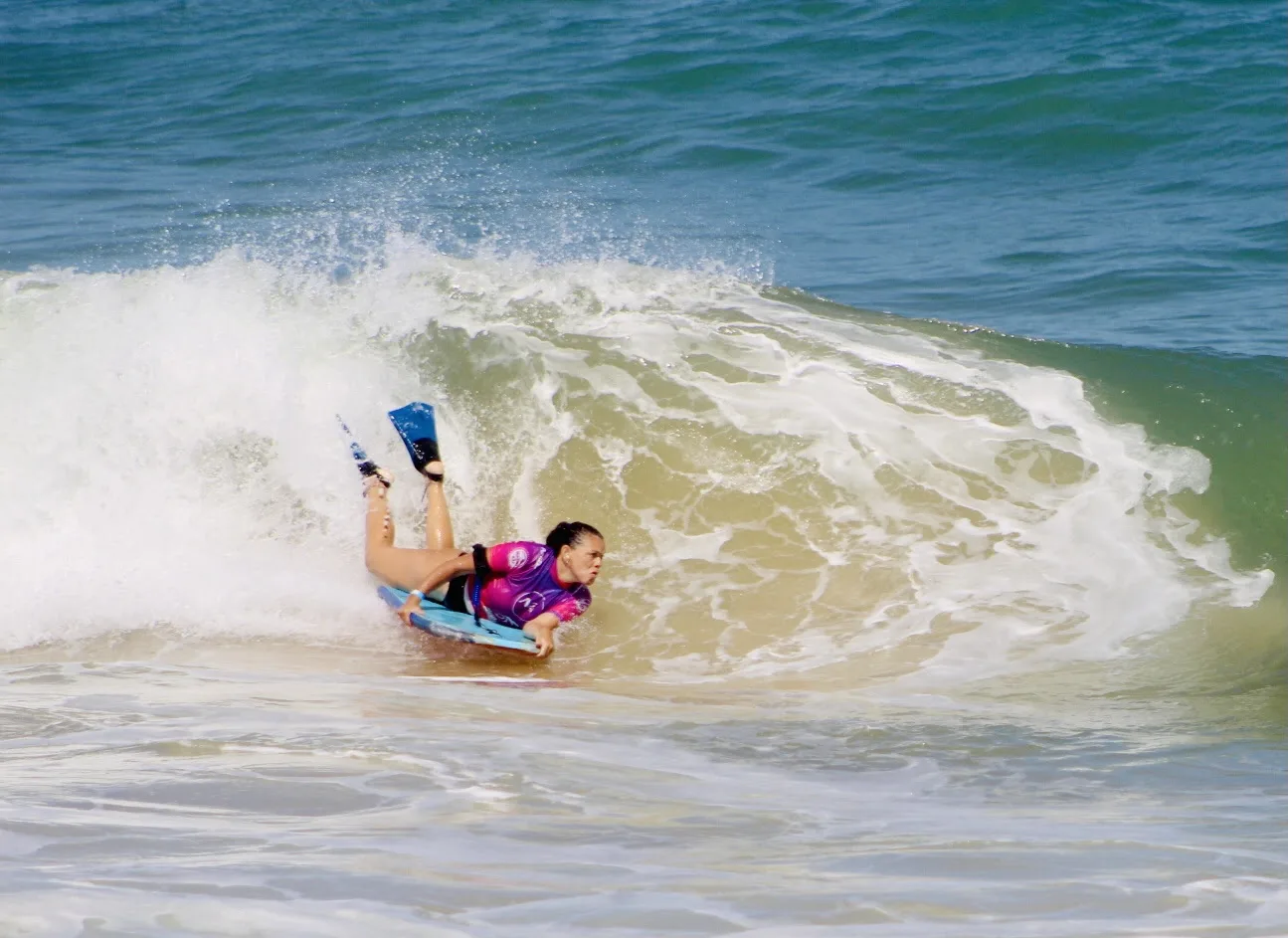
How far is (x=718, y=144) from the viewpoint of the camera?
1537cm

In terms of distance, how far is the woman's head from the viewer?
629 cm

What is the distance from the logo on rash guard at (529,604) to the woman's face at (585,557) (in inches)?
7.7

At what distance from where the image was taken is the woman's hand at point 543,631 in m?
6.15

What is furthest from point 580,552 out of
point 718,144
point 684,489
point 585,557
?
point 718,144

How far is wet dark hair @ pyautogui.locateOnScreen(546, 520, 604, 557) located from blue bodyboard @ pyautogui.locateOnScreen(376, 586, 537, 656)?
1.30 feet

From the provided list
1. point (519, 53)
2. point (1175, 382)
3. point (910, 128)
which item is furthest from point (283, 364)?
point (519, 53)

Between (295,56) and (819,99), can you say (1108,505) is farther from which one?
(295,56)

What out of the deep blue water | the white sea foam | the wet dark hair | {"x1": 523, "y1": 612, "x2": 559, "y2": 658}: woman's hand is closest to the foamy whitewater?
the white sea foam

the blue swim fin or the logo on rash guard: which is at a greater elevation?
the blue swim fin

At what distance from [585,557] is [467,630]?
58 centimetres

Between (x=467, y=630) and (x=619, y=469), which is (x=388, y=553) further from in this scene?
(x=619, y=469)

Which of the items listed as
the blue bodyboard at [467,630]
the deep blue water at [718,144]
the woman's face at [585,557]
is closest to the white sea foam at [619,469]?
the blue bodyboard at [467,630]

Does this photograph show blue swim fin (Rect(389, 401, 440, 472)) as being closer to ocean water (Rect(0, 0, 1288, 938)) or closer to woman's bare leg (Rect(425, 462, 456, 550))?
woman's bare leg (Rect(425, 462, 456, 550))

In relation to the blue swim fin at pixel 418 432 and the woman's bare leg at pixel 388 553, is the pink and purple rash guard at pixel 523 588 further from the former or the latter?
the blue swim fin at pixel 418 432
